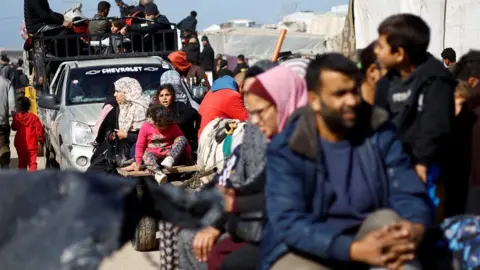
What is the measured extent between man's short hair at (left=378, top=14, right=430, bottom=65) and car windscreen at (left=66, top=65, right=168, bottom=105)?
7.32 m

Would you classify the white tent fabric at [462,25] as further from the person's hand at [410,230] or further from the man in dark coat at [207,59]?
the man in dark coat at [207,59]

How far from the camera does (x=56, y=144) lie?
39.9ft

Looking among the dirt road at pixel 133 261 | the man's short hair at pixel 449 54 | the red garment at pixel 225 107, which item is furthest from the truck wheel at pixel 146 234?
the man's short hair at pixel 449 54

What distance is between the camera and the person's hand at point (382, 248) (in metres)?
3.39

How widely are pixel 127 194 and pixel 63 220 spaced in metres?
0.38

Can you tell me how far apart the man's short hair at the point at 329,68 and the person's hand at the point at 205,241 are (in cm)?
117

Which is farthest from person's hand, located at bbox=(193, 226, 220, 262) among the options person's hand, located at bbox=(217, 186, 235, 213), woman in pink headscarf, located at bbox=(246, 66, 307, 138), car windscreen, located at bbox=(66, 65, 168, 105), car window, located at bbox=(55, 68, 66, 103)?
car window, located at bbox=(55, 68, 66, 103)

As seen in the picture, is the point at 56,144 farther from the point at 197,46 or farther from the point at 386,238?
the point at 386,238

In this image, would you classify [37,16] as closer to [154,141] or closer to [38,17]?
[38,17]

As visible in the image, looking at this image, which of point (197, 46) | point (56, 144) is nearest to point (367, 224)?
point (56, 144)

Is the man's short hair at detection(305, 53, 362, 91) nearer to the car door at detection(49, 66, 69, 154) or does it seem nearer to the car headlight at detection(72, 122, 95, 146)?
the car headlight at detection(72, 122, 95, 146)

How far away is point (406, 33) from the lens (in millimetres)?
4371

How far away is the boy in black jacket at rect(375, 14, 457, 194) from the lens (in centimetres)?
438

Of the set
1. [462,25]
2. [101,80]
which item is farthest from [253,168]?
[101,80]
